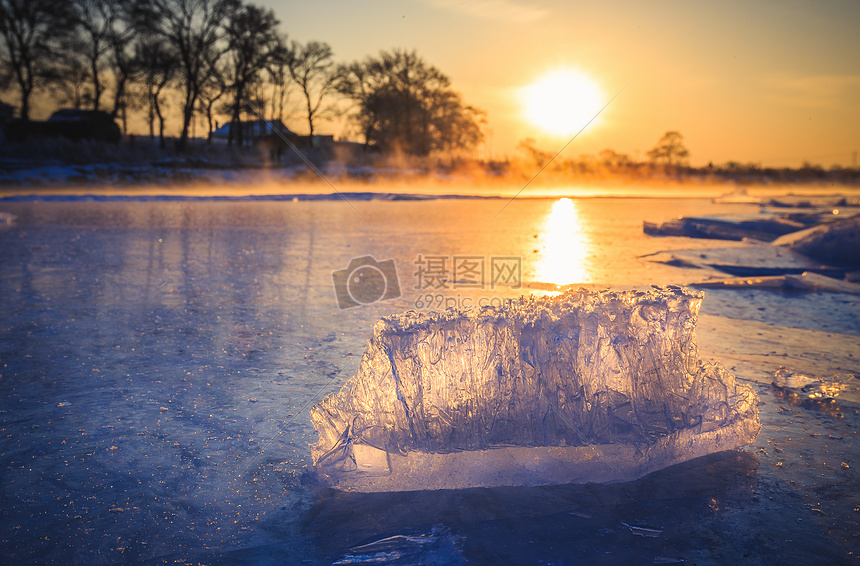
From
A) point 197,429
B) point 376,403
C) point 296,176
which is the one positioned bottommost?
point 197,429

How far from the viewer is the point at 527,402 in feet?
5.33

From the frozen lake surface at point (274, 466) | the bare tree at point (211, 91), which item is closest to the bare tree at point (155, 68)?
the bare tree at point (211, 91)

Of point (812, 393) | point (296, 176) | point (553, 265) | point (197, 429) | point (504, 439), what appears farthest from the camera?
point (296, 176)

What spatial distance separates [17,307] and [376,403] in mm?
3120

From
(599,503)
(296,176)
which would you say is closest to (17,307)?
(599,503)

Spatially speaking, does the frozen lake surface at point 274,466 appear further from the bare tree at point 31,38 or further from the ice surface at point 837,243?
the bare tree at point 31,38

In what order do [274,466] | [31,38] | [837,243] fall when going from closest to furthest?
[274,466] < [837,243] < [31,38]

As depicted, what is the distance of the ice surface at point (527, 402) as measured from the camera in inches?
60.9

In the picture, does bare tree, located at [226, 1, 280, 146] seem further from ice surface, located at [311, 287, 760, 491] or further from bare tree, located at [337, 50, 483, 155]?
ice surface, located at [311, 287, 760, 491]

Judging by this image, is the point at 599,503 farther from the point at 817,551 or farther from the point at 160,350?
the point at 160,350

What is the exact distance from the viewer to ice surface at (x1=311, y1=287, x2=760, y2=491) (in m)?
1.55

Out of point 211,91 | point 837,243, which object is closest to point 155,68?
point 211,91

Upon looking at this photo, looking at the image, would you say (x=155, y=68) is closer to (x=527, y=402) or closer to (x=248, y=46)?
(x=248, y=46)

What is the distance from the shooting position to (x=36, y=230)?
26.4 feet
